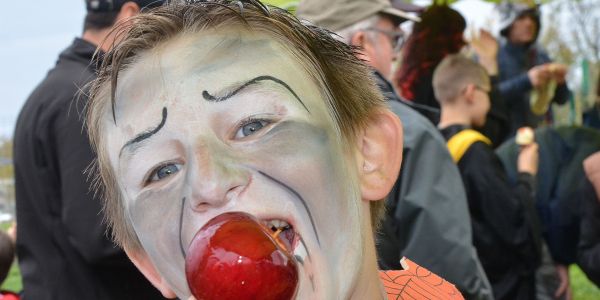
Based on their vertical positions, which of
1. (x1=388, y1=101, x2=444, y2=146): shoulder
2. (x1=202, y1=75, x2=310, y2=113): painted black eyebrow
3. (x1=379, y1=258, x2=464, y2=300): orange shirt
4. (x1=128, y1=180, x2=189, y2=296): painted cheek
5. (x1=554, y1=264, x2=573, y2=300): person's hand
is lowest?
(x1=554, y1=264, x2=573, y2=300): person's hand

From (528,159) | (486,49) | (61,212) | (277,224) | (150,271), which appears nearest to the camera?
(277,224)

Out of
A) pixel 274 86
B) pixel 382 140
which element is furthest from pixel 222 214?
pixel 382 140

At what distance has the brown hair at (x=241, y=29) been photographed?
5.45 ft

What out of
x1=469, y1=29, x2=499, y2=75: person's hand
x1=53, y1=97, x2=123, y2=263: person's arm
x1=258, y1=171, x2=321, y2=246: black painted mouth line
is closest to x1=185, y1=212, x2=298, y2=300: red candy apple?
x1=258, y1=171, x2=321, y2=246: black painted mouth line

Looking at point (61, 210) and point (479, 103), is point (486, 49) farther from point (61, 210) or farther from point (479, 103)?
point (61, 210)

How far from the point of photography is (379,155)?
1819 mm

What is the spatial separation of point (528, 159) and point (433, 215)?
5.56 ft

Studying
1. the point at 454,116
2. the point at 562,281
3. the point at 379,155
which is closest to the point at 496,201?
the point at 454,116

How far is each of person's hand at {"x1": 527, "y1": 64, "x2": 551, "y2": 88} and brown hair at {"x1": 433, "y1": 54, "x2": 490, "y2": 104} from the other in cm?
120

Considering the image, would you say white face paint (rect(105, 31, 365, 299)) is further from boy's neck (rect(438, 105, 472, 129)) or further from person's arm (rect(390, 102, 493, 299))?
boy's neck (rect(438, 105, 472, 129))

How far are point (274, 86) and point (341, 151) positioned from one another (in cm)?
18

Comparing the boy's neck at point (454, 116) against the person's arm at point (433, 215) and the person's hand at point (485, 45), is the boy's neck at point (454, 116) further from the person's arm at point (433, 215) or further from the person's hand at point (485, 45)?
the person's hand at point (485, 45)

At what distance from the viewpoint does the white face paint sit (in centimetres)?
150

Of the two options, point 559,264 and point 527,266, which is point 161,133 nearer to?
point 527,266
